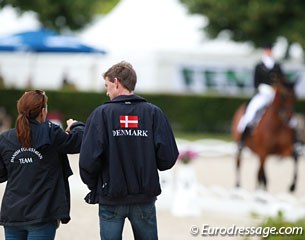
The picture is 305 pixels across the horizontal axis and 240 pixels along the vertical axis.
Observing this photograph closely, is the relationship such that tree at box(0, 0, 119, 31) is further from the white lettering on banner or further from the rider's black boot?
the white lettering on banner

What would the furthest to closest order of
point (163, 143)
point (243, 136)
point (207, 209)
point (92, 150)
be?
point (243, 136), point (207, 209), point (163, 143), point (92, 150)

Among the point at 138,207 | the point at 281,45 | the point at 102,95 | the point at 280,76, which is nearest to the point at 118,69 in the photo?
the point at 138,207

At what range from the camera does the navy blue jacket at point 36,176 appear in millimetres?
5609

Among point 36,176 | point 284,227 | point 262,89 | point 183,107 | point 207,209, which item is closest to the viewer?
point 36,176

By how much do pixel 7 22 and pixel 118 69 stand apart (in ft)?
90.7

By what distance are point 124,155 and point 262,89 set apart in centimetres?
971

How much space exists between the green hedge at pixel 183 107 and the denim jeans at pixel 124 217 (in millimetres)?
19887

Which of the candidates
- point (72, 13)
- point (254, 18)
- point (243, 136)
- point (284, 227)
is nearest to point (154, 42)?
point (254, 18)

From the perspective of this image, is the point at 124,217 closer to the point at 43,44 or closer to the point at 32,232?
the point at 32,232

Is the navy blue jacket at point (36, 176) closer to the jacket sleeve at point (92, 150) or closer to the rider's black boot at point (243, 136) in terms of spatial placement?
the jacket sleeve at point (92, 150)

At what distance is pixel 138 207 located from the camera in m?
5.53

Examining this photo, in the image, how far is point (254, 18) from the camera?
→ 30.1m

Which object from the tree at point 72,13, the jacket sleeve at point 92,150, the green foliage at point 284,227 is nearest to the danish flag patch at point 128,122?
the jacket sleeve at point 92,150

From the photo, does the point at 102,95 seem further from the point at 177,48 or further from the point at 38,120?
the point at 38,120
